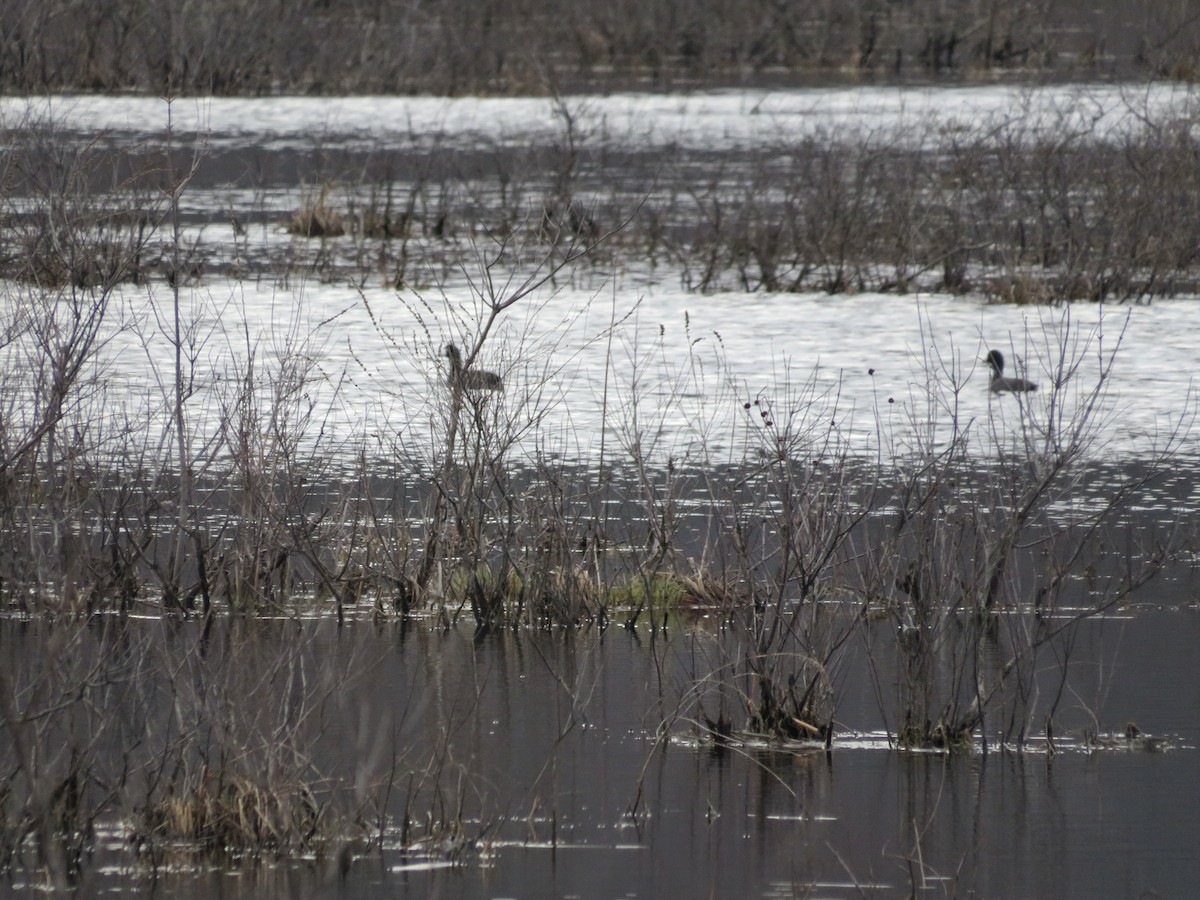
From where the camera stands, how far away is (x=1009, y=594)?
7.58m

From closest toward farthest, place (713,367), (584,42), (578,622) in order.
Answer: (578,622) < (713,367) < (584,42)

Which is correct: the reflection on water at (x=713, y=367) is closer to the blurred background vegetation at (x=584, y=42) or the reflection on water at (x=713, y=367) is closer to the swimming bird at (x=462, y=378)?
the swimming bird at (x=462, y=378)

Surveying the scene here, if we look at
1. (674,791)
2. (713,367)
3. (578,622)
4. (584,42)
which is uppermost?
(584,42)

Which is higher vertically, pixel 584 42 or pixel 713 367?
pixel 584 42

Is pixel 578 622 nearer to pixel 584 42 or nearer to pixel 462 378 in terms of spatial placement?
pixel 462 378

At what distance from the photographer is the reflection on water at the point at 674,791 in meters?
4.95

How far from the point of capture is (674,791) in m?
5.68

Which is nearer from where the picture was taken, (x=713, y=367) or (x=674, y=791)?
(x=674, y=791)

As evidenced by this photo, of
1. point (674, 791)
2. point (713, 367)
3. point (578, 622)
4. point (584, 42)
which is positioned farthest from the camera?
point (584, 42)

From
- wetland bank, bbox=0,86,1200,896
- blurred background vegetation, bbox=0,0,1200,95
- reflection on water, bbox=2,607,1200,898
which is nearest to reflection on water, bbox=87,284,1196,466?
wetland bank, bbox=0,86,1200,896

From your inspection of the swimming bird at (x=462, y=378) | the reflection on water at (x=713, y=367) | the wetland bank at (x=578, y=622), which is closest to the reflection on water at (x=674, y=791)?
the wetland bank at (x=578, y=622)

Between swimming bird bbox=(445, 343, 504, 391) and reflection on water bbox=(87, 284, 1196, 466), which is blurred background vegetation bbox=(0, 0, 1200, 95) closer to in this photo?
reflection on water bbox=(87, 284, 1196, 466)

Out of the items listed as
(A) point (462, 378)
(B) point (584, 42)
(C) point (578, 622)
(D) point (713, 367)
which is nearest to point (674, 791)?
(C) point (578, 622)

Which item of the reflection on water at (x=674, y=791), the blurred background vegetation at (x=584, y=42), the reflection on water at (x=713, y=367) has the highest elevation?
the blurred background vegetation at (x=584, y=42)
